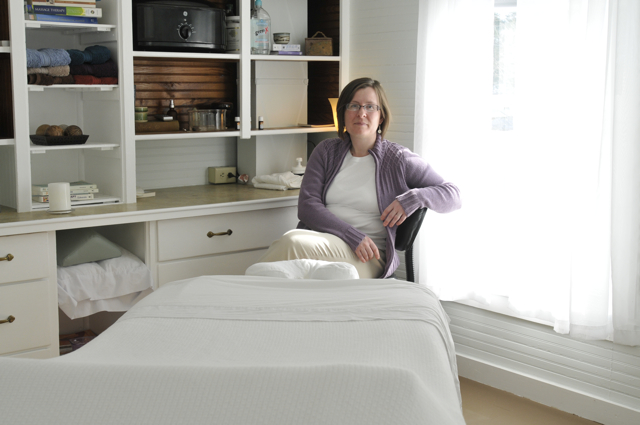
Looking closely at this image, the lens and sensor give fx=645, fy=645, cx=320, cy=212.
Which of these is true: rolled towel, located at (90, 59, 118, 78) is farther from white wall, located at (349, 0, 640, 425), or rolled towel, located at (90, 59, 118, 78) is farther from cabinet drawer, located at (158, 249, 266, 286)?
white wall, located at (349, 0, 640, 425)

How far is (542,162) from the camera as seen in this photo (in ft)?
8.59

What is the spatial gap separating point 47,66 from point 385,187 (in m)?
1.50

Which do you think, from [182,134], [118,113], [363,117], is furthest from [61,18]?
[363,117]

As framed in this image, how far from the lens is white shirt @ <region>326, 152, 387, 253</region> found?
2775 millimetres

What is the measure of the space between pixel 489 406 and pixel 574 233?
847 mm

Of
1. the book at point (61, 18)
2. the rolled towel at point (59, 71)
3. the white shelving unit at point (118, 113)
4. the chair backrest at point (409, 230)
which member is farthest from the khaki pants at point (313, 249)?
the book at point (61, 18)

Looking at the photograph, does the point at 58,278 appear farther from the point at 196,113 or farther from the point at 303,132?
the point at 303,132

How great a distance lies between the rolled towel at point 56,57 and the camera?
2.67 meters

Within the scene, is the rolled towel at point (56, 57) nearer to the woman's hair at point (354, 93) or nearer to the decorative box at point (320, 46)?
the woman's hair at point (354, 93)

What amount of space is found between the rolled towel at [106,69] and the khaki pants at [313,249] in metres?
1.08

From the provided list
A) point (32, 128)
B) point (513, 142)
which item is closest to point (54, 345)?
point (32, 128)

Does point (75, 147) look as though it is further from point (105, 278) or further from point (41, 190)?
point (105, 278)

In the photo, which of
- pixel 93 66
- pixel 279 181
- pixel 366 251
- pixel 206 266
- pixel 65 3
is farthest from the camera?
pixel 279 181

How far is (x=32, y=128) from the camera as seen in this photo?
3049 millimetres
